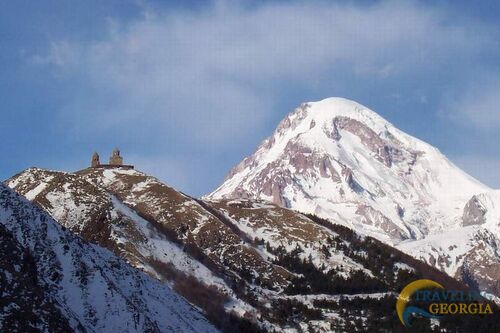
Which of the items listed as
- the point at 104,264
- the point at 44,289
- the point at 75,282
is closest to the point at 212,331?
the point at 104,264

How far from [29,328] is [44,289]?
14.2 meters

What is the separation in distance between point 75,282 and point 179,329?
24.0 meters

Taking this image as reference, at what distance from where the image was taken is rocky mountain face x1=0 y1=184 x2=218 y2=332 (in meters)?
85.8

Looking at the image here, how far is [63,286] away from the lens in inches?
4269

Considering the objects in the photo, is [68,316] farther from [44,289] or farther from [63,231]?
[63,231]

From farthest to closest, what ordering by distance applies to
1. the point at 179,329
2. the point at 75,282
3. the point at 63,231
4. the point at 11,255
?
the point at 179,329 < the point at 63,231 < the point at 75,282 < the point at 11,255

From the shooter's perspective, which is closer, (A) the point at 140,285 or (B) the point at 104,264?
(B) the point at 104,264

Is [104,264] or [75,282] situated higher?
[104,264]

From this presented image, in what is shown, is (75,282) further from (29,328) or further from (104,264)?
(29,328)

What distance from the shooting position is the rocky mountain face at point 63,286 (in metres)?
85.8

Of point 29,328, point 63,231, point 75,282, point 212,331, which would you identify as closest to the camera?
point 29,328

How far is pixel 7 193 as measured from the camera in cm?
11588

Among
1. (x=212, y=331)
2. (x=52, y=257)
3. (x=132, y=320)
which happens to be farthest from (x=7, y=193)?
(x=212, y=331)

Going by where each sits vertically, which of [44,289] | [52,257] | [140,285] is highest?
[140,285]
